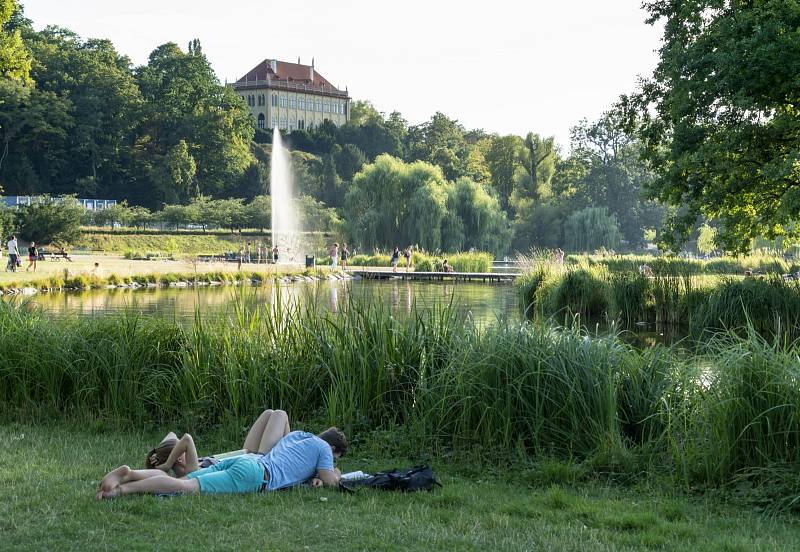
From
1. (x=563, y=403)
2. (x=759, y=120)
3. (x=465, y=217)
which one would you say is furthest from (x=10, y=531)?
(x=465, y=217)

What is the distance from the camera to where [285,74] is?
124562 millimetres

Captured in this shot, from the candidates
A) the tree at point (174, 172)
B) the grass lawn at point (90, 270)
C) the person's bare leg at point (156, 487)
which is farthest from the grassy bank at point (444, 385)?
the tree at point (174, 172)

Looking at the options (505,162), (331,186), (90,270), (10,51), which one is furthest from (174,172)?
(10,51)

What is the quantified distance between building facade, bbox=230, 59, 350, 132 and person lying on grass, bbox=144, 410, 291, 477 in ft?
373

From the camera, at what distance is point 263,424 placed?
5.98m

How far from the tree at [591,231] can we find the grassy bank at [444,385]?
54.7 meters

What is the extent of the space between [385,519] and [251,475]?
3.31 ft

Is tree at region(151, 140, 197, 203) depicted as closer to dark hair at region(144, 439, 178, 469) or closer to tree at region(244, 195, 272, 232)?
tree at region(244, 195, 272, 232)

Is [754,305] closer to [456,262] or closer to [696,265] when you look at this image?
[696,265]

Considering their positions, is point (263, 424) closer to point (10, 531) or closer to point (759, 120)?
point (10, 531)

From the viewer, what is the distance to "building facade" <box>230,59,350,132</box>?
4722 inches

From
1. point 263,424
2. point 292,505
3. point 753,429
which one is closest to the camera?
point 292,505

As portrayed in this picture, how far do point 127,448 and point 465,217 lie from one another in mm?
46379

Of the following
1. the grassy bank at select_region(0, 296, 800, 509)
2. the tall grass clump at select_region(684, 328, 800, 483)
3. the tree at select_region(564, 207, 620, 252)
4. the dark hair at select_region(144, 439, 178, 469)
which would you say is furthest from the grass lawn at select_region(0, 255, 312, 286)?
the tree at select_region(564, 207, 620, 252)
